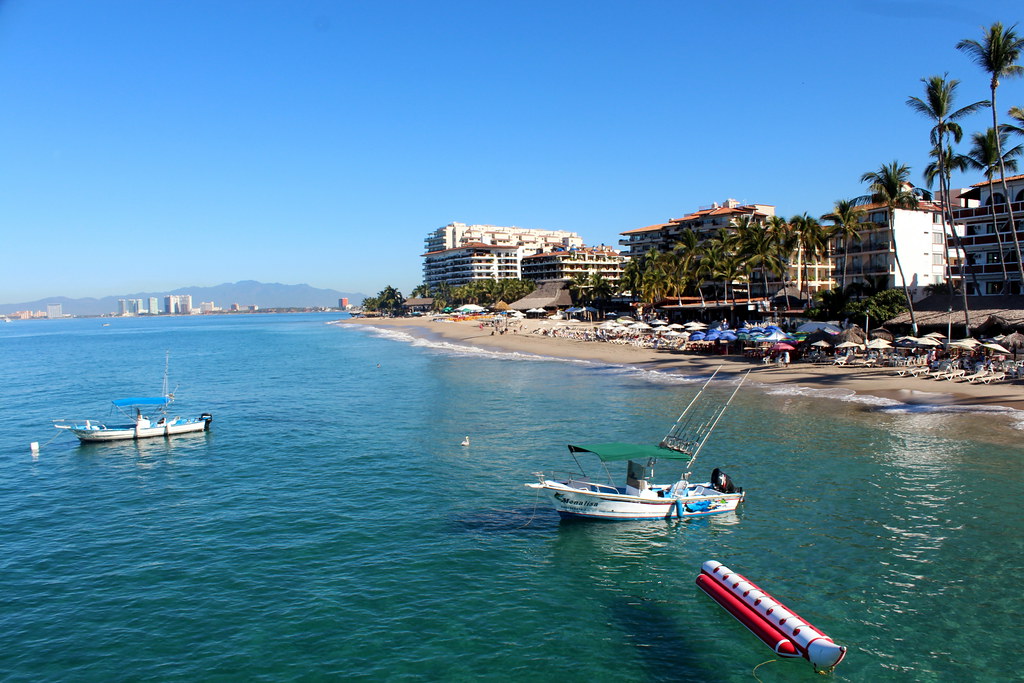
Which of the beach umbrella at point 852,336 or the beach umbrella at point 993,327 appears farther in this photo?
the beach umbrella at point 852,336

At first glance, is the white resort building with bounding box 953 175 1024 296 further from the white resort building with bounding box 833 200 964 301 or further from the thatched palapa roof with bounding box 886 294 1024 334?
the thatched palapa roof with bounding box 886 294 1024 334

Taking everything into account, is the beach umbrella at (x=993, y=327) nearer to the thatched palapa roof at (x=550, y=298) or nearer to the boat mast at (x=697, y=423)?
the boat mast at (x=697, y=423)

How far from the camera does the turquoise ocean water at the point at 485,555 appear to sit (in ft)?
42.2

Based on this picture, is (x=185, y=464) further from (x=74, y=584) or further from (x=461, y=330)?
(x=461, y=330)

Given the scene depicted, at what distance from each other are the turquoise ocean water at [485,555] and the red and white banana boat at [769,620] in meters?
0.36

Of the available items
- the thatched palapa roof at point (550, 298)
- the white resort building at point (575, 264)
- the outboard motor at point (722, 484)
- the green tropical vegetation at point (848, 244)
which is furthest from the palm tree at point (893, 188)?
the white resort building at point (575, 264)

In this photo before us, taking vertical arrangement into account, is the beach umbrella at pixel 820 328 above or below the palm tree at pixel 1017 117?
below

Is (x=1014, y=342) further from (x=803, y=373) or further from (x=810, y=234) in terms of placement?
(x=810, y=234)

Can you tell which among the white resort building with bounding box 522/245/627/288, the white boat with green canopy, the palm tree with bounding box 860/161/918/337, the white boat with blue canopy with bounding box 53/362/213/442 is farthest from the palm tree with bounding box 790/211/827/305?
the white resort building with bounding box 522/245/627/288

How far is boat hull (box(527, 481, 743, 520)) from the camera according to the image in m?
19.6

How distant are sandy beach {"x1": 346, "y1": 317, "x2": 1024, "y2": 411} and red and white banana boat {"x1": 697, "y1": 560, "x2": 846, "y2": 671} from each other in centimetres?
2722

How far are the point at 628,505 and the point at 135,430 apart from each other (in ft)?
91.1

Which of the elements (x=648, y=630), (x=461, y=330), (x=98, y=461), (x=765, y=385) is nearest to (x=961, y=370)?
(x=765, y=385)

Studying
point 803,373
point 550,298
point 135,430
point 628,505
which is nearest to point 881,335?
point 803,373
